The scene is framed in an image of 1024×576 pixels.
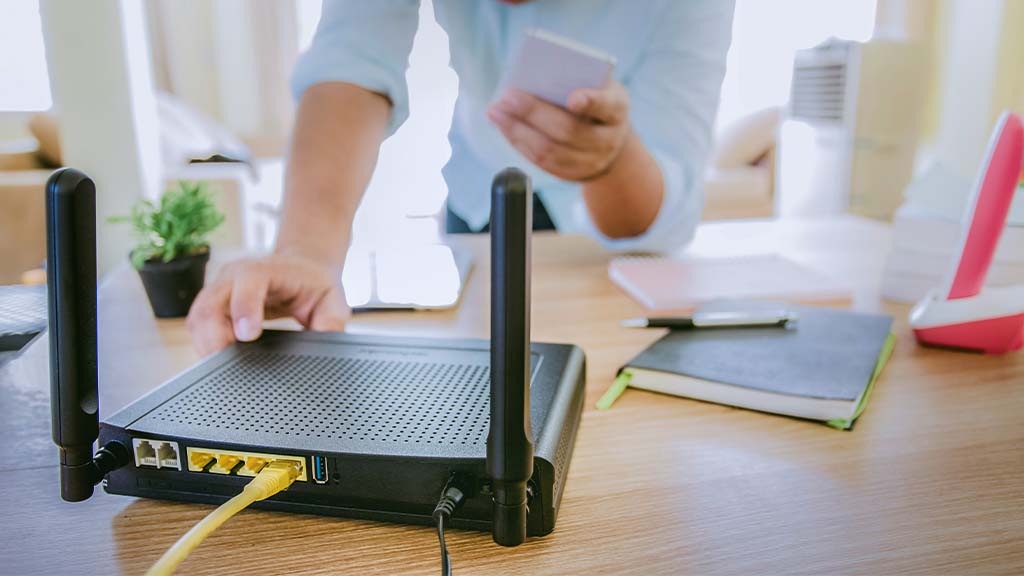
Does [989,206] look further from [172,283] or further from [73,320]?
[172,283]

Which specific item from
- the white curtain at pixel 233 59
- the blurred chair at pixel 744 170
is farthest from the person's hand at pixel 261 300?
the white curtain at pixel 233 59

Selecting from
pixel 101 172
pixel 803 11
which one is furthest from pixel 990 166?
pixel 803 11

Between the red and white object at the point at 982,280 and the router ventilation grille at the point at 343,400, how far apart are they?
1.37 ft

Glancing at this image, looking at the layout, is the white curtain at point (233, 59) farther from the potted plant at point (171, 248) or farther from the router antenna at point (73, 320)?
the router antenna at point (73, 320)

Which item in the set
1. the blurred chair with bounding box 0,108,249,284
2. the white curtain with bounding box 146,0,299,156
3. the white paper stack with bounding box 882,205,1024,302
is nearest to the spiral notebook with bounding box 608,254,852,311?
the white paper stack with bounding box 882,205,1024,302

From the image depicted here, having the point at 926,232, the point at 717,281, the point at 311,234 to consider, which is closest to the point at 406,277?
the point at 311,234

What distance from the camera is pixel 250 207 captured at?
Answer: 2.66 meters

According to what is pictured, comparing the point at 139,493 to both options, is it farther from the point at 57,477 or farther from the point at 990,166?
the point at 990,166

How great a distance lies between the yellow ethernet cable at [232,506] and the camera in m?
0.31

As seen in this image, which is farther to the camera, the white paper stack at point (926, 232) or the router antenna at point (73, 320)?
the white paper stack at point (926, 232)

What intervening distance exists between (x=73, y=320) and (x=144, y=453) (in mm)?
91

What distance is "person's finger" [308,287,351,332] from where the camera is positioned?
63 centimetres

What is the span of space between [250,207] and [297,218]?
2092 millimetres

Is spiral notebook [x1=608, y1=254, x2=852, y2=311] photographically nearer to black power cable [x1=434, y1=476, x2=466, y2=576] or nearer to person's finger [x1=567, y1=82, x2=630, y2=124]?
person's finger [x1=567, y1=82, x2=630, y2=124]
